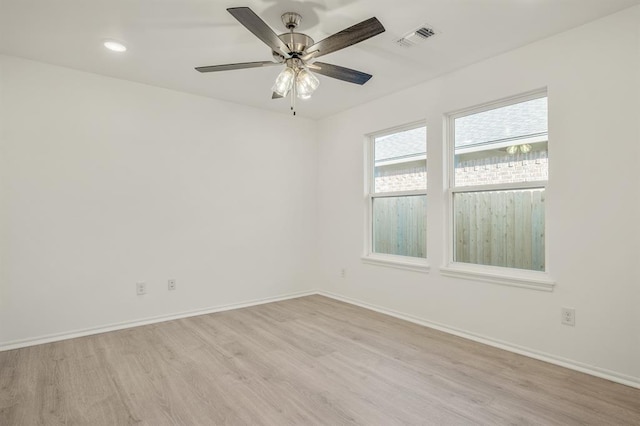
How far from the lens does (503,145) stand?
307 cm

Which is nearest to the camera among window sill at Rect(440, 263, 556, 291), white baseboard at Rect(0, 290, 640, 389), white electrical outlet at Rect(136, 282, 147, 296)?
white baseboard at Rect(0, 290, 640, 389)

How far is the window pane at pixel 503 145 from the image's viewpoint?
2.85m

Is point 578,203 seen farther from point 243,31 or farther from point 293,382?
point 243,31

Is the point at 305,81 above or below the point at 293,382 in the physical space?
above

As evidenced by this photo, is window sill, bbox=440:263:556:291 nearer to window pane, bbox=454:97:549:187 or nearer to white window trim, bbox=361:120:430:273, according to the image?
white window trim, bbox=361:120:430:273

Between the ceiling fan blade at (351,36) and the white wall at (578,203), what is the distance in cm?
167

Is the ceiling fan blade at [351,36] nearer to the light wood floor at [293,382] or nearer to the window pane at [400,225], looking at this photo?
the window pane at [400,225]

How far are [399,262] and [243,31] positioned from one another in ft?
9.17

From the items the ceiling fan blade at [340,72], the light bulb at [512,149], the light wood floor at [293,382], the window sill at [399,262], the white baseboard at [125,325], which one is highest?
the ceiling fan blade at [340,72]

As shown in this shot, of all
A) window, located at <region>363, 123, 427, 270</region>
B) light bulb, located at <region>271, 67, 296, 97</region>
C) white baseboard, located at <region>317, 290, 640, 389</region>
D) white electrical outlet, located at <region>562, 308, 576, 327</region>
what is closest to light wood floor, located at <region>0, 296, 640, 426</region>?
white baseboard, located at <region>317, 290, 640, 389</region>

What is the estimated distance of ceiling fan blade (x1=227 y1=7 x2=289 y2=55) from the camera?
176 centimetres

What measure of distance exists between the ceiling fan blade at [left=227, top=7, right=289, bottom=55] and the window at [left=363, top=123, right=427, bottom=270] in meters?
2.17

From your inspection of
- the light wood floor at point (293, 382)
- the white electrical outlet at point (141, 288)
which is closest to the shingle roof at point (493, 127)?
the light wood floor at point (293, 382)

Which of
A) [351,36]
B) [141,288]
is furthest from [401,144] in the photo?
[141,288]
